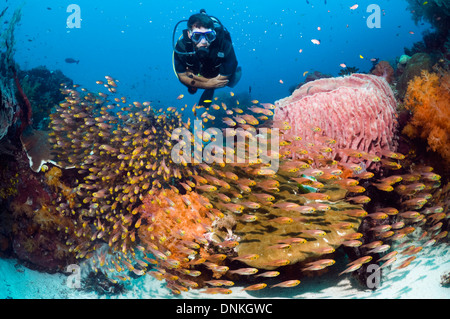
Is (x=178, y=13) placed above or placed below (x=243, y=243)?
above

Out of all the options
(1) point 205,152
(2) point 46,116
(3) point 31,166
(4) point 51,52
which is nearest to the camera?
(1) point 205,152

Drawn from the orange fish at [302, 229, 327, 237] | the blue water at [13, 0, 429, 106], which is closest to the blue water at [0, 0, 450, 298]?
the blue water at [13, 0, 429, 106]

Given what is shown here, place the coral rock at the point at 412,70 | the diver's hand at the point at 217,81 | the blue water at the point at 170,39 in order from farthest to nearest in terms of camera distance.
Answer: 1. the blue water at the point at 170,39
2. the diver's hand at the point at 217,81
3. the coral rock at the point at 412,70

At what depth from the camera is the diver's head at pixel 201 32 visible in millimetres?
6223

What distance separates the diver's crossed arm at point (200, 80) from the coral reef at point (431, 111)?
16.0 feet

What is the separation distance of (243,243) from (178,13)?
101 m

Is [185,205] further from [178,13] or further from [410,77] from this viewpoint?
[178,13]

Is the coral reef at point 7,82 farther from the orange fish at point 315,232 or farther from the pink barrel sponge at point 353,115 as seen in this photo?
the orange fish at point 315,232

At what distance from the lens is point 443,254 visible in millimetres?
3873

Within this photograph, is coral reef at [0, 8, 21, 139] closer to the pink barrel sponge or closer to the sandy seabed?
the sandy seabed

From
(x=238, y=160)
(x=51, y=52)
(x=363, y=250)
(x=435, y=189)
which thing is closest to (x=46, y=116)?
(x=238, y=160)

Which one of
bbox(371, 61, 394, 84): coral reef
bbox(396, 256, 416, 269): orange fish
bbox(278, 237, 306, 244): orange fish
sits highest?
bbox(371, 61, 394, 84): coral reef

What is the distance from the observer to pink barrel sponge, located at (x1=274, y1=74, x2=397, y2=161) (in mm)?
4426

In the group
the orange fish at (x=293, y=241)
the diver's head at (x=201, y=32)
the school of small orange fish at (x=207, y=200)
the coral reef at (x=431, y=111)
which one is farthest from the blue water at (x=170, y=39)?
the orange fish at (x=293, y=241)
